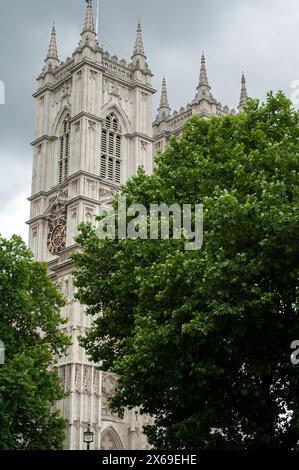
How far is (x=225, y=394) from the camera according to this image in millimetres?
23953

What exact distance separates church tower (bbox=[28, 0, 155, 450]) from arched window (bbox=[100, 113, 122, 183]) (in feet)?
0.25

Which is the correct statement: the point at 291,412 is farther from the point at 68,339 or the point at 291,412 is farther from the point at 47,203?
the point at 47,203

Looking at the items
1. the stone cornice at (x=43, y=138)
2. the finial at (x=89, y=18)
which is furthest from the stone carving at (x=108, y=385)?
the finial at (x=89, y=18)

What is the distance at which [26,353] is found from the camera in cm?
3331

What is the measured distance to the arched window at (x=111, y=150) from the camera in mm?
58594

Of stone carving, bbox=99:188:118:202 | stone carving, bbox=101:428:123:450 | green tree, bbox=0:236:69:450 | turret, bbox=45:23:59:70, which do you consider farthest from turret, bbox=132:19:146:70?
green tree, bbox=0:236:69:450

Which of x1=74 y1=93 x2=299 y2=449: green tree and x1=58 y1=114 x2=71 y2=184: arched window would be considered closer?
x1=74 y1=93 x2=299 y2=449: green tree

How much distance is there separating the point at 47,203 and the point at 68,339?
24.7 m

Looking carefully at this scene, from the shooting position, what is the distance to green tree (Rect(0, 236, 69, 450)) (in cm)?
3122

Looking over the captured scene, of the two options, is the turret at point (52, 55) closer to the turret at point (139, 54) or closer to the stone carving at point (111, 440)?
the turret at point (139, 54)

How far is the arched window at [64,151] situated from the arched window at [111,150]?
9.10 ft

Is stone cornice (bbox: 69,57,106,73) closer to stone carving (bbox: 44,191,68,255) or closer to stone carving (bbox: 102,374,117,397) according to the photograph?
stone carving (bbox: 44,191,68,255)

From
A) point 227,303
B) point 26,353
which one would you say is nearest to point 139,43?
point 26,353

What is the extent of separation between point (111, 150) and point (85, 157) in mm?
3411
